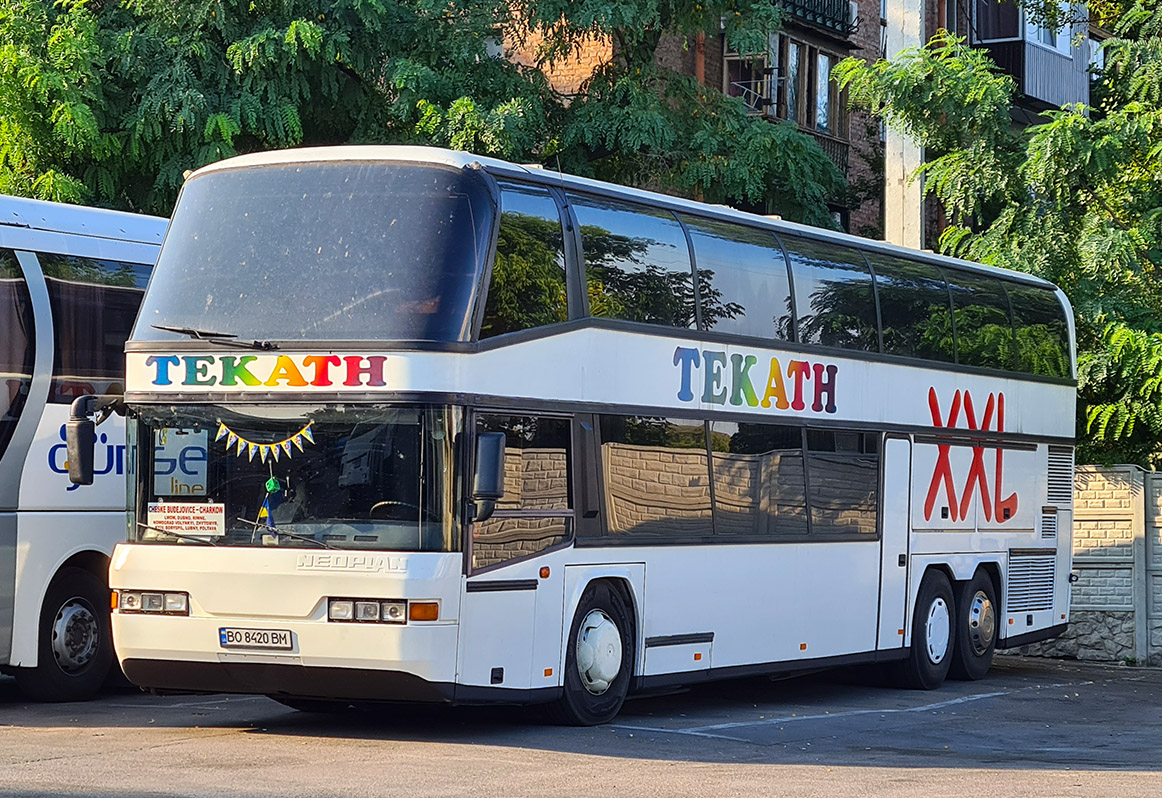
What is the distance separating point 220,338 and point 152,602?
1637mm

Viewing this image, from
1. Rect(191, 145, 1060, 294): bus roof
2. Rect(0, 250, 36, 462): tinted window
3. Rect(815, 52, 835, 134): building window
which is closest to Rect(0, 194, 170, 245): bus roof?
Rect(0, 250, 36, 462): tinted window

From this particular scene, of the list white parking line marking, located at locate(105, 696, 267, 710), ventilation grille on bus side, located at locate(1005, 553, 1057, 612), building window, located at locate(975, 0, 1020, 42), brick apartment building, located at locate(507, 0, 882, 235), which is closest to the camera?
white parking line marking, located at locate(105, 696, 267, 710)

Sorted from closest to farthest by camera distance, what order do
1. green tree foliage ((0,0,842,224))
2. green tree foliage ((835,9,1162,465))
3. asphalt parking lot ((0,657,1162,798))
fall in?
asphalt parking lot ((0,657,1162,798)), green tree foliage ((0,0,842,224)), green tree foliage ((835,9,1162,465))

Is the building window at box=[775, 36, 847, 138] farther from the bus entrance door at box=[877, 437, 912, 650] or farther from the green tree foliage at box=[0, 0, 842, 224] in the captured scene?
the bus entrance door at box=[877, 437, 912, 650]

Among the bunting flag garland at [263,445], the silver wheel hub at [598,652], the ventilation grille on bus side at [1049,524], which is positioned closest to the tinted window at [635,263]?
the silver wheel hub at [598,652]

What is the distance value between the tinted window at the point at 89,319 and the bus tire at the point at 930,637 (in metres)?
7.21

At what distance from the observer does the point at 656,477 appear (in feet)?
43.3

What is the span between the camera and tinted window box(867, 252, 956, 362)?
53.8 ft

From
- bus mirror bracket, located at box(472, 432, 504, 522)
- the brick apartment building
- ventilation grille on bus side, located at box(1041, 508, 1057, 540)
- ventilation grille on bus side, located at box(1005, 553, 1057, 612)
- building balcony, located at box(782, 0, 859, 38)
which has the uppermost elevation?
building balcony, located at box(782, 0, 859, 38)

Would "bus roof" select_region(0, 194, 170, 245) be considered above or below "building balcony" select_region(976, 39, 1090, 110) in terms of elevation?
below

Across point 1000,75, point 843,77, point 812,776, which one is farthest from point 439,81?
point 812,776

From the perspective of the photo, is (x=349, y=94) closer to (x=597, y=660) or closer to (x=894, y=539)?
(x=894, y=539)

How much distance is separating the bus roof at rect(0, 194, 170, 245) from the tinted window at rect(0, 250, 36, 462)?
1.20 ft

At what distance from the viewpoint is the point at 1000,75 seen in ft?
70.5
